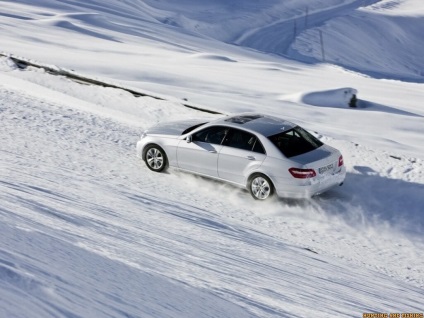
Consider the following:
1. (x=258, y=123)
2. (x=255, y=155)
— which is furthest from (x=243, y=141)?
(x=258, y=123)

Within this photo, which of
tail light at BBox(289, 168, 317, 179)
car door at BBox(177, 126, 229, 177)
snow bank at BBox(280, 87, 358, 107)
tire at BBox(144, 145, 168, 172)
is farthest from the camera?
snow bank at BBox(280, 87, 358, 107)

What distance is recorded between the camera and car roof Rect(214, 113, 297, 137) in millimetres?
10609

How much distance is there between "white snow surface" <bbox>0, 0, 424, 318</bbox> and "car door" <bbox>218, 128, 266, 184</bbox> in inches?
16.2

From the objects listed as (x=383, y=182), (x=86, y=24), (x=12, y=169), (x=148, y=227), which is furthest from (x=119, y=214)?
(x=86, y=24)

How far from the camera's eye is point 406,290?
7879mm

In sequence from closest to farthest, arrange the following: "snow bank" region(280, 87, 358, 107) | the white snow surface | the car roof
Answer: the white snow surface → the car roof → "snow bank" region(280, 87, 358, 107)

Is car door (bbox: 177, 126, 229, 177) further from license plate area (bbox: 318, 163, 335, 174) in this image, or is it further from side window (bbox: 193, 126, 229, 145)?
license plate area (bbox: 318, 163, 335, 174)

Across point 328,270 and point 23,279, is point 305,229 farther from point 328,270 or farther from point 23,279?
point 23,279

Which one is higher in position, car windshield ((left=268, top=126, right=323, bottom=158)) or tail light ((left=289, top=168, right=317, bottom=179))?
car windshield ((left=268, top=126, right=323, bottom=158))

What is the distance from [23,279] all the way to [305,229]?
534cm

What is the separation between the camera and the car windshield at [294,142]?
1033cm

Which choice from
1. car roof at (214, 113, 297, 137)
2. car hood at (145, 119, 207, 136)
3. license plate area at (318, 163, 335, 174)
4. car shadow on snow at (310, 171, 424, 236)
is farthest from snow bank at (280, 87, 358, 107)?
license plate area at (318, 163, 335, 174)

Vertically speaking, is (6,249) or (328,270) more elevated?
(6,249)

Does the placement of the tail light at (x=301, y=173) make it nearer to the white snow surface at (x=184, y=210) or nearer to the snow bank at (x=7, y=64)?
the white snow surface at (x=184, y=210)
